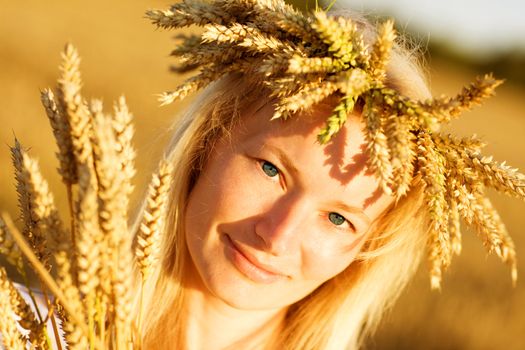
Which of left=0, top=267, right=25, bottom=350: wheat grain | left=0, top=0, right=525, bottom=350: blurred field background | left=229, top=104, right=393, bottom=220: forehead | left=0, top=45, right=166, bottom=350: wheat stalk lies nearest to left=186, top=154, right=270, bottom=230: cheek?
left=229, top=104, right=393, bottom=220: forehead

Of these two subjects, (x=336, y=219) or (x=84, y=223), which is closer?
(x=84, y=223)

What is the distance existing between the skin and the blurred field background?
1.35 ft

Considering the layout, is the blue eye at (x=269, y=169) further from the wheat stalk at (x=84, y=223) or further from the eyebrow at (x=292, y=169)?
the wheat stalk at (x=84, y=223)

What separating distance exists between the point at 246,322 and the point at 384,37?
1.36 meters

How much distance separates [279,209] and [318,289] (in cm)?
87

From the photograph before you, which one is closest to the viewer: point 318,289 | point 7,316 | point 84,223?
point 84,223

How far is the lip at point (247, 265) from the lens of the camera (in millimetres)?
2049

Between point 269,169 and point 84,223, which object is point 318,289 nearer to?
point 269,169

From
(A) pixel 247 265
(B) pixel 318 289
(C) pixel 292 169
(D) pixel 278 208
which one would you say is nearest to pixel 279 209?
(D) pixel 278 208

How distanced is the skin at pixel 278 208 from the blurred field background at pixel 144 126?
41 cm

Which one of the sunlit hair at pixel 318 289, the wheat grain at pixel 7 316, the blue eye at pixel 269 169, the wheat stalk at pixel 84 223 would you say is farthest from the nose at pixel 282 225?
the wheat grain at pixel 7 316

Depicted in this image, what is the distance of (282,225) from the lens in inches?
75.3

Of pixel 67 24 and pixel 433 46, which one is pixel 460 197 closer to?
pixel 67 24

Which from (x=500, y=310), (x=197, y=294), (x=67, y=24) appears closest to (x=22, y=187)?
(x=197, y=294)
